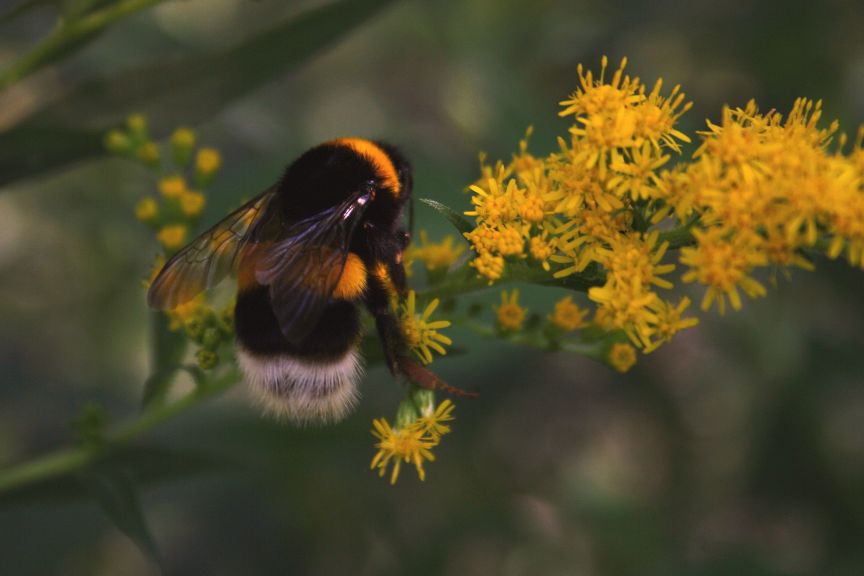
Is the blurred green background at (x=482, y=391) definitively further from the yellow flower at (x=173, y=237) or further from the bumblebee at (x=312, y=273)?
the bumblebee at (x=312, y=273)

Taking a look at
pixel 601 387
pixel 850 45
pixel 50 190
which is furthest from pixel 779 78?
pixel 50 190

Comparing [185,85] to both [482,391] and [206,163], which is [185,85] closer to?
[206,163]

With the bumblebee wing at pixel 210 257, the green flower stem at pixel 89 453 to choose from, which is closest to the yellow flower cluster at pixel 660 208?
the bumblebee wing at pixel 210 257

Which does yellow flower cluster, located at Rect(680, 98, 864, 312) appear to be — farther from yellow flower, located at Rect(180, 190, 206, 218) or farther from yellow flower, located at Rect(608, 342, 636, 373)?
yellow flower, located at Rect(180, 190, 206, 218)

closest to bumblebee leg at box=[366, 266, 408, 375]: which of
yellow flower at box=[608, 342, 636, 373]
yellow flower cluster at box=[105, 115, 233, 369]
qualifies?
yellow flower cluster at box=[105, 115, 233, 369]

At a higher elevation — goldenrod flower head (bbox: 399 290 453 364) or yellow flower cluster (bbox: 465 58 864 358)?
yellow flower cluster (bbox: 465 58 864 358)

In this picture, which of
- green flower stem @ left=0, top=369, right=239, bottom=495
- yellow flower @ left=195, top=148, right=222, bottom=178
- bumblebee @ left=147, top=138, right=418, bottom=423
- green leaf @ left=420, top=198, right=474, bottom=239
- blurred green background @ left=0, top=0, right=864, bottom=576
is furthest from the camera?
blurred green background @ left=0, top=0, right=864, bottom=576

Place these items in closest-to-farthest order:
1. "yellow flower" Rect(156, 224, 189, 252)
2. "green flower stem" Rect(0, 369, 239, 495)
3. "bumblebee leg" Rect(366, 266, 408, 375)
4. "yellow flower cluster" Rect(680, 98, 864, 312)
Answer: "yellow flower cluster" Rect(680, 98, 864, 312) → "bumblebee leg" Rect(366, 266, 408, 375) → "green flower stem" Rect(0, 369, 239, 495) → "yellow flower" Rect(156, 224, 189, 252)
